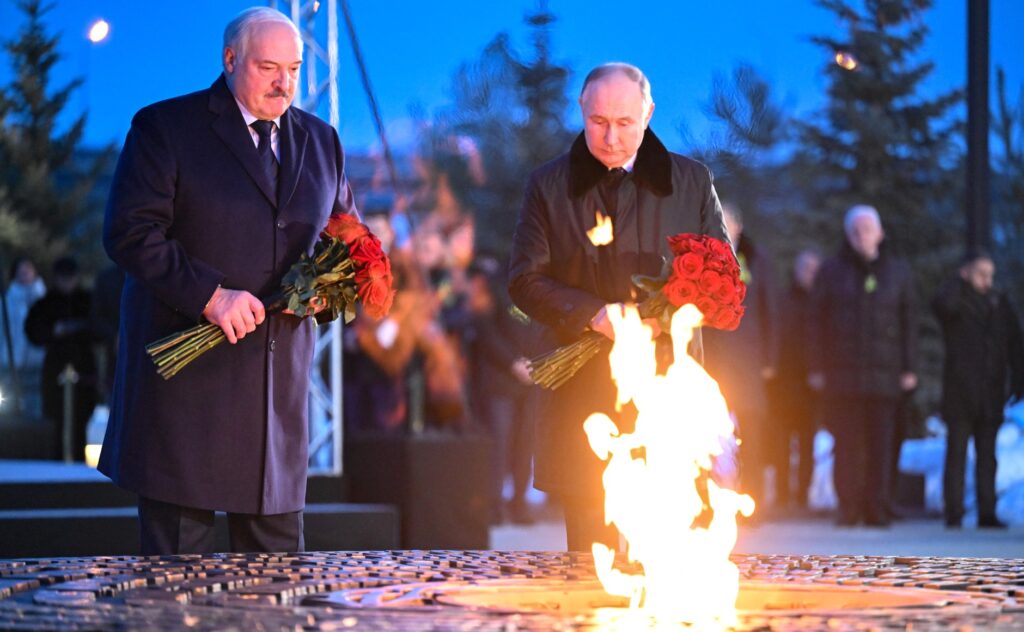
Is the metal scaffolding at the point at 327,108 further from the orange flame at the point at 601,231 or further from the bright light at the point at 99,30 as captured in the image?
the bright light at the point at 99,30

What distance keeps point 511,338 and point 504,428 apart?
0.63 metres

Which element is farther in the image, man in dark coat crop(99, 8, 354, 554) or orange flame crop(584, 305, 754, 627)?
man in dark coat crop(99, 8, 354, 554)

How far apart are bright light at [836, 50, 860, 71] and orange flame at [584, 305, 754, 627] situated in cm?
1905

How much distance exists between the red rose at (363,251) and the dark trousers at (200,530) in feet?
2.44

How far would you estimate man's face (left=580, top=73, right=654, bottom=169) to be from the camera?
15.2 ft

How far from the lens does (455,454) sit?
9.61m

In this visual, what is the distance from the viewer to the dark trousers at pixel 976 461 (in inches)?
452

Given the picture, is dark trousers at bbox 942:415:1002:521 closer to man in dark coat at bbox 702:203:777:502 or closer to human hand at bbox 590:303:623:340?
man in dark coat at bbox 702:203:777:502

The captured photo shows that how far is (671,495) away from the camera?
3.66 m

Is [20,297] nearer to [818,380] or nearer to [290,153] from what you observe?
[818,380]

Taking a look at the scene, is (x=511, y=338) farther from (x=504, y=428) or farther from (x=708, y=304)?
(x=708, y=304)

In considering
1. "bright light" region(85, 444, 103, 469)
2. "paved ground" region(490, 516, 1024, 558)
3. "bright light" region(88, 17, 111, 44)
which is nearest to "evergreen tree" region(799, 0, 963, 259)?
"bright light" region(88, 17, 111, 44)

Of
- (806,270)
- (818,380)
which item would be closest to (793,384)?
(806,270)

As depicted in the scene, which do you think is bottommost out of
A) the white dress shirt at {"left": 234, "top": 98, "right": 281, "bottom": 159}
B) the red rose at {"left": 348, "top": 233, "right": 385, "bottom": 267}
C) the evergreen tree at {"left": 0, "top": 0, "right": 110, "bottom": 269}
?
the red rose at {"left": 348, "top": 233, "right": 385, "bottom": 267}
